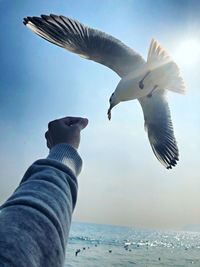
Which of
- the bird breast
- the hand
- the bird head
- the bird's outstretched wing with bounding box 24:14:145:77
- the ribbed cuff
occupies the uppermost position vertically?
the bird's outstretched wing with bounding box 24:14:145:77

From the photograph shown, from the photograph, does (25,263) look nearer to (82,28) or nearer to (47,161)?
(47,161)

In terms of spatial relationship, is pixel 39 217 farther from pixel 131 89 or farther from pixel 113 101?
pixel 113 101

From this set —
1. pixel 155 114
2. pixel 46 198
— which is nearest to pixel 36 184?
pixel 46 198

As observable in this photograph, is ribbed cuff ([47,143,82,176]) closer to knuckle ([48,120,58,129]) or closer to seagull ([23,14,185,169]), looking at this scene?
knuckle ([48,120,58,129])

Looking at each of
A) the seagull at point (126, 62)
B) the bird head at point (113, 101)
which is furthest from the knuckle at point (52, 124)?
the bird head at point (113, 101)

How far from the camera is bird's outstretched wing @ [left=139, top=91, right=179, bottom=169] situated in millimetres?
2969

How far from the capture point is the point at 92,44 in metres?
2.70

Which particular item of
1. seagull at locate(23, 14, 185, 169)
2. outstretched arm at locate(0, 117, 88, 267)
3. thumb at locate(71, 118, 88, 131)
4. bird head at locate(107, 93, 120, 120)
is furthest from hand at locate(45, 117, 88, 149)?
bird head at locate(107, 93, 120, 120)

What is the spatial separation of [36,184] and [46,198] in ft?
0.11

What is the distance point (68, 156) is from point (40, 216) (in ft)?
0.68

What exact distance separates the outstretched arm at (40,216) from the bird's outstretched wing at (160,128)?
2.37 m

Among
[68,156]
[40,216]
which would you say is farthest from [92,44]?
[40,216]

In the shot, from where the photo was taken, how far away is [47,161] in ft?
1.98

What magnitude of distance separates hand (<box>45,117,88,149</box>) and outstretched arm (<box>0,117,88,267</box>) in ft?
0.46
